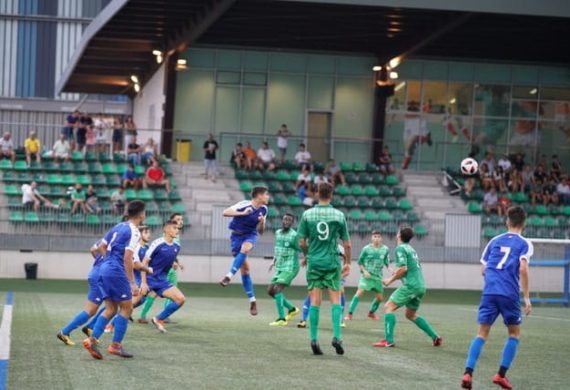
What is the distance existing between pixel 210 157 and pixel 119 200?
5.22 meters

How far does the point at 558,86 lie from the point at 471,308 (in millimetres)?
20644

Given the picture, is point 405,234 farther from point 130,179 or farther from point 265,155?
point 265,155

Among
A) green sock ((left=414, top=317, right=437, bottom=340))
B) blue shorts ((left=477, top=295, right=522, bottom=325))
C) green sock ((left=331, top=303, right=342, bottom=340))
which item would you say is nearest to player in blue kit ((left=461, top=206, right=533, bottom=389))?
blue shorts ((left=477, top=295, right=522, bottom=325))

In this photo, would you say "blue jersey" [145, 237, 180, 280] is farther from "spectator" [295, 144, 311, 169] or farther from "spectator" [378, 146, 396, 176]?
"spectator" [378, 146, 396, 176]

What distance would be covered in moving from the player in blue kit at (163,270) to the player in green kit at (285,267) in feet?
8.14

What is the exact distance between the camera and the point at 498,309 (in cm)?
1246

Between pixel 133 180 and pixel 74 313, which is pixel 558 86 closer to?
pixel 133 180

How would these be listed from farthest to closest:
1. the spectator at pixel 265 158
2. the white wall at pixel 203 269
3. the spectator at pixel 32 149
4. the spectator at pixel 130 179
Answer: the spectator at pixel 265 158 < the spectator at pixel 32 149 < the spectator at pixel 130 179 < the white wall at pixel 203 269

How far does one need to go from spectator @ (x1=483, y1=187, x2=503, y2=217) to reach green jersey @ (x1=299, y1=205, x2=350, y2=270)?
23.8 m

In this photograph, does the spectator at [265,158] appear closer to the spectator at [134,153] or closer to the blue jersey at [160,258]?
the spectator at [134,153]

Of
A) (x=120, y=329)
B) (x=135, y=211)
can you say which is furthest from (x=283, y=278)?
(x=135, y=211)

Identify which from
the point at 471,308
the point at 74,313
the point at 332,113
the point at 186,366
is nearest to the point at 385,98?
the point at 332,113

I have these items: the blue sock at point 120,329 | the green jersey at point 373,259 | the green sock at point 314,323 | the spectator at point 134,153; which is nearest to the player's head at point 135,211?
the blue sock at point 120,329

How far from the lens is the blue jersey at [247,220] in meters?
19.5
